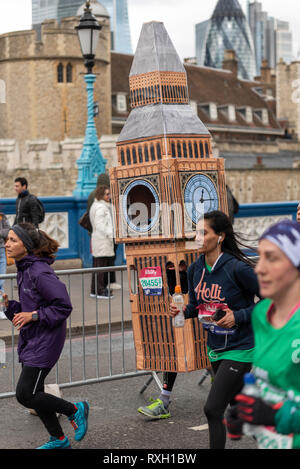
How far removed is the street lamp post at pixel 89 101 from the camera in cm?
1623

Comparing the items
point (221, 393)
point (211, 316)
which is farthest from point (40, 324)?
point (221, 393)

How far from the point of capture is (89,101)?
18.3 m

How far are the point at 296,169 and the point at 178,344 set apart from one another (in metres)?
62.6

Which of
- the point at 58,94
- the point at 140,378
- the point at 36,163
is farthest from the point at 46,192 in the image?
the point at 140,378

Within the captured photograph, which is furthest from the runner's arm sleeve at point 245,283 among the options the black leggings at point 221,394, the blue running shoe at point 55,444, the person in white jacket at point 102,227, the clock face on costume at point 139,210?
the person in white jacket at point 102,227

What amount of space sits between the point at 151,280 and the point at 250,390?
307cm

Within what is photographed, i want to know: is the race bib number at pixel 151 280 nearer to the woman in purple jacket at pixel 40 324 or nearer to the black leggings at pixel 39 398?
the woman in purple jacket at pixel 40 324

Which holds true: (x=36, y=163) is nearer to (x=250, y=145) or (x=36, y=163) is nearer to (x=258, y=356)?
(x=250, y=145)

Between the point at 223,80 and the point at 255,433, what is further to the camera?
the point at 223,80

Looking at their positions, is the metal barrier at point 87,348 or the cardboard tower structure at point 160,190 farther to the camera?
the metal barrier at point 87,348

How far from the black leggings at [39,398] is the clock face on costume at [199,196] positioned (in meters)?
1.60

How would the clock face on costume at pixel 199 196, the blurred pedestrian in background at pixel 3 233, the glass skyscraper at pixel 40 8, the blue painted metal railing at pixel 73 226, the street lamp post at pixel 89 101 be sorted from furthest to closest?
the street lamp post at pixel 89 101, the glass skyscraper at pixel 40 8, the blue painted metal railing at pixel 73 226, the blurred pedestrian in background at pixel 3 233, the clock face on costume at pixel 199 196

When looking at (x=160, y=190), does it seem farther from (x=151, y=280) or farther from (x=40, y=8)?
(x=40, y=8)

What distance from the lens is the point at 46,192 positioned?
48281 millimetres
